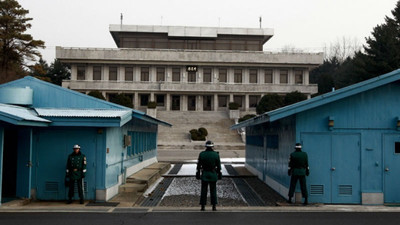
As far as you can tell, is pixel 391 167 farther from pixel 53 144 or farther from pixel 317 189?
pixel 53 144

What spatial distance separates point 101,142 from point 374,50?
53639 mm

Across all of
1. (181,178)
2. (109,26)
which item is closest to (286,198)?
(181,178)

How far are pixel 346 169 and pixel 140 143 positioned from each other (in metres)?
11.1

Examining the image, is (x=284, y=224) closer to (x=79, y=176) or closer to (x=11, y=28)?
(x=79, y=176)

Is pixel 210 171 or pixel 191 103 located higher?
pixel 191 103

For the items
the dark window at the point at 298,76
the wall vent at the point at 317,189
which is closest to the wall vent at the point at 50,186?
the wall vent at the point at 317,189

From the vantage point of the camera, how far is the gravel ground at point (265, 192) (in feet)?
47.2

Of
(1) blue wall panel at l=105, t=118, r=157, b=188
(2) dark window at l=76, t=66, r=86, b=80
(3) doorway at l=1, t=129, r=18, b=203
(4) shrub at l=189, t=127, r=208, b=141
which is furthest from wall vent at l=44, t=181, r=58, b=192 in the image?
(2) dark window at l=76, t=66, r=86, b=80

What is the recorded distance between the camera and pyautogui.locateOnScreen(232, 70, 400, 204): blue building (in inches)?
535

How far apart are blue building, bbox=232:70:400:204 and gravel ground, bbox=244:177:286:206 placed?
97 centimetres

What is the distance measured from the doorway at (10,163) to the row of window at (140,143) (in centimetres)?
500

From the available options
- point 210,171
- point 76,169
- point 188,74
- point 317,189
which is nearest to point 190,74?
point 188,74

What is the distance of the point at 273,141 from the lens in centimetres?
1719

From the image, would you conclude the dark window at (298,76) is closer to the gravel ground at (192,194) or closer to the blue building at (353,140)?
the gravel ground at (192,194)
